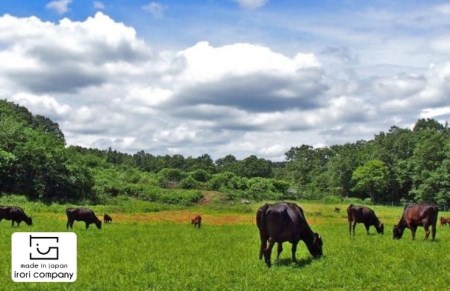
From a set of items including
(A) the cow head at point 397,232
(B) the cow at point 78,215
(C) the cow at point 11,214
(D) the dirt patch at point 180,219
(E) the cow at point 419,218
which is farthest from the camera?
(D) the dirt patch at point 180,219

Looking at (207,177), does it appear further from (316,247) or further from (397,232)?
(316,247)

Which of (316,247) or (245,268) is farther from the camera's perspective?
(316,247)

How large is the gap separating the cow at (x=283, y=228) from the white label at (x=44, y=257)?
39.6ft

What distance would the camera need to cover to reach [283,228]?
64.4 ft

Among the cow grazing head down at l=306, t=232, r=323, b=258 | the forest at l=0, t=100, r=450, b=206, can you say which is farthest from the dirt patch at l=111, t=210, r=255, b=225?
the cow grazing head down at l=306, t=232, r=323, b=258

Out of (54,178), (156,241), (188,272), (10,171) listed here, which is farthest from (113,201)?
(188,272)

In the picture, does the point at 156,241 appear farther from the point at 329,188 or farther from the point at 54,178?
the point at 329,188

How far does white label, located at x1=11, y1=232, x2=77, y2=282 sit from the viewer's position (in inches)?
303

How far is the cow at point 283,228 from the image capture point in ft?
64.2

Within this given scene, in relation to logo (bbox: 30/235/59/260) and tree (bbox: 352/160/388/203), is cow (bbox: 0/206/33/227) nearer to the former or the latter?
logo (bbox: 30/235/59/260)

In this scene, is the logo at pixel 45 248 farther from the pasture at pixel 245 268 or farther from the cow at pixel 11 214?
the cow at pixel 11 214

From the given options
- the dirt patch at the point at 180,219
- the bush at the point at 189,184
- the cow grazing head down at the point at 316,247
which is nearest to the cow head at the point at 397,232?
the cow grazing head down at the point at 316,247

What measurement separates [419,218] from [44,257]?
24.3 m

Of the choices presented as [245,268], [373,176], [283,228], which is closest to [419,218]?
[283,228]
